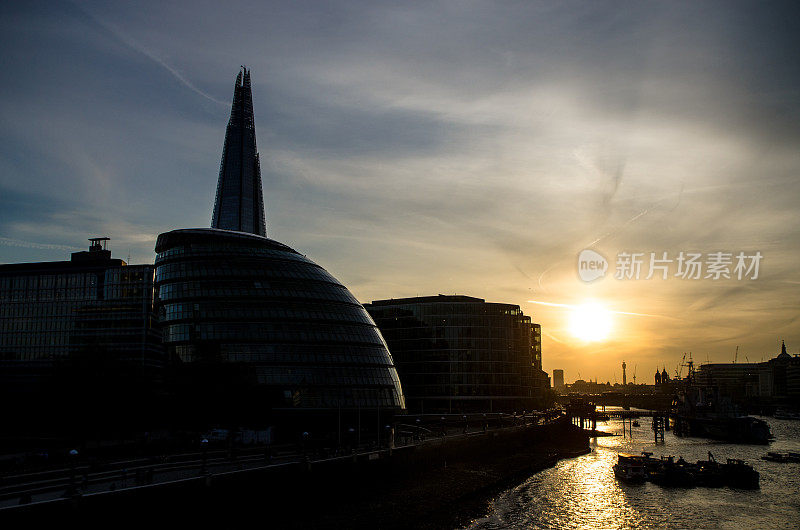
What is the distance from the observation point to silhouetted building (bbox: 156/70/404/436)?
90.5m

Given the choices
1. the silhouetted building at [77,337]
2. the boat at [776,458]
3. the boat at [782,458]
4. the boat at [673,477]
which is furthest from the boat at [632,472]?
the silhouetted building at [77,337]

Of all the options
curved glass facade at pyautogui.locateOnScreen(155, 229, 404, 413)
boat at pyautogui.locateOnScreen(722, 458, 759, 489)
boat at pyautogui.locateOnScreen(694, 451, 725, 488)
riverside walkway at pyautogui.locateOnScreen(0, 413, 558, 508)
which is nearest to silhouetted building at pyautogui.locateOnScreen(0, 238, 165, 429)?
curved glass facade at pyautogui.locateOnScreen(155, 229, 404, 413)

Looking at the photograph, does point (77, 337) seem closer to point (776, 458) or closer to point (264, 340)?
point (264, 340)

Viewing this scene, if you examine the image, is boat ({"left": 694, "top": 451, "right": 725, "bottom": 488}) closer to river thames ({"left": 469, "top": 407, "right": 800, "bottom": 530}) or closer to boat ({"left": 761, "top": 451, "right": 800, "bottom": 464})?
river thames ({"left": 469, "top": 407, "right": 800, "bottom": 530})

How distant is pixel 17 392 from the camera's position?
12000 centimetres

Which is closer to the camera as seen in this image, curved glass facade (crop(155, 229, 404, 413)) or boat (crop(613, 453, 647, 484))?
boat (crop(613, 453, 647, 484))

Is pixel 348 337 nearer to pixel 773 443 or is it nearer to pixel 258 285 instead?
pixel 258 285

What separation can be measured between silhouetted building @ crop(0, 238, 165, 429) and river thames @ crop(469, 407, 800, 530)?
56.6 meters

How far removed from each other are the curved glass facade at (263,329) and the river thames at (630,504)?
2941 cm

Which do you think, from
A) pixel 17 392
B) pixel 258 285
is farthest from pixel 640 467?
pixel 17 392

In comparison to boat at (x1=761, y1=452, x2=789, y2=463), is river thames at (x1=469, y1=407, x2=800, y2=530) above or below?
above

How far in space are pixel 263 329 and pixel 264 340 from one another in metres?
1.80

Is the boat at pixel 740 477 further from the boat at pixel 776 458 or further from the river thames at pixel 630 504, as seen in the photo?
the boat at pixel 776 458

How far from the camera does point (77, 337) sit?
121 metres
